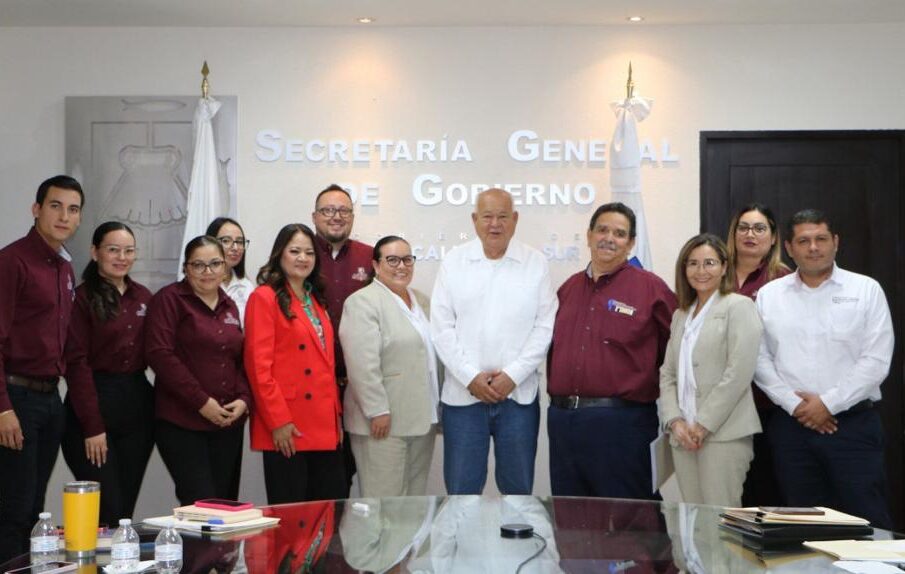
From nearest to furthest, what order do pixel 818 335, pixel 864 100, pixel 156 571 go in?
pixel 156 571, pixel 818 335, pixel 864 100

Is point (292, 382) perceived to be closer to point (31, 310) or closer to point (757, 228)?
point (31, 310)

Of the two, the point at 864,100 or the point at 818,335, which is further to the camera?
the point at 864,100

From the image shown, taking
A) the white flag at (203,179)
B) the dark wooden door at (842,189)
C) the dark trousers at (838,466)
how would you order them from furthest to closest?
the dark wooden door at (842,189) → the white flag at (203,179) → the dark trousers at (838,466)

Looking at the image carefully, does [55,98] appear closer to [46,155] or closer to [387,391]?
[46,155]

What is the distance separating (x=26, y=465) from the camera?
3.97 m

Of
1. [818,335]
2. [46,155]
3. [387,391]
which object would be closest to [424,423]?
[387,391]

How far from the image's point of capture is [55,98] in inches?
241

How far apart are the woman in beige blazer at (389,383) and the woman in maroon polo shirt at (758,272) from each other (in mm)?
1437

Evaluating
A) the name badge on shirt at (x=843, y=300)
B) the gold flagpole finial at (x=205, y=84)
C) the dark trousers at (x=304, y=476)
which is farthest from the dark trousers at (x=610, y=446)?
the gold flagpole finial at (x=205, y=84)

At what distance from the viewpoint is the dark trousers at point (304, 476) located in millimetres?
4508

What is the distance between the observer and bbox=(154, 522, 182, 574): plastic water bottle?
7.06 ft

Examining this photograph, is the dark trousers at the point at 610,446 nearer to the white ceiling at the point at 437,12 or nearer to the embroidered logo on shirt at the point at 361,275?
the embroidered logo on shirt at the point at 361,275

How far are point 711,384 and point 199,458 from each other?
2.16m

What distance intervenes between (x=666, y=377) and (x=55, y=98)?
3972 mm
